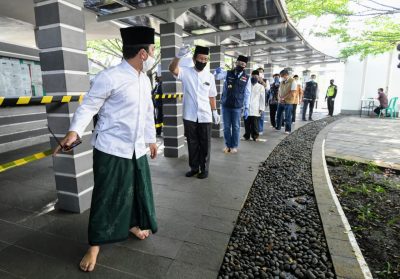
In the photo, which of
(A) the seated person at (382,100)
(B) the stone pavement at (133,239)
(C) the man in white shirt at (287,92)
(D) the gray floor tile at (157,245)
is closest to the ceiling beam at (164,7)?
(B) the stone pavement at (133,239)

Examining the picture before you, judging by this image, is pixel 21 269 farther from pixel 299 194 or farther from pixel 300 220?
pixel 299 194

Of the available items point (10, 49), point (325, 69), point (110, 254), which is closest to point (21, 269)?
point (110, 254)

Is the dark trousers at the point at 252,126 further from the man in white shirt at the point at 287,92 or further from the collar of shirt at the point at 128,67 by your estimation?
the collar of shirt at the point at 128,67

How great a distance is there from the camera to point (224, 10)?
18.9ft

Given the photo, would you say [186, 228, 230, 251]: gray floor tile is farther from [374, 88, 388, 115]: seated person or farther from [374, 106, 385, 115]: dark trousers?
[374, 106, 385, 115]: dark trousers

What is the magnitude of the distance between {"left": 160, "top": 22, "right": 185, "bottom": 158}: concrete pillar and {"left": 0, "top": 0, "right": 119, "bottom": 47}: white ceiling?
6.66 feet

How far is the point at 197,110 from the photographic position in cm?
426

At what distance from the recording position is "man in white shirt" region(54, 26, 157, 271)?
2.15 metres

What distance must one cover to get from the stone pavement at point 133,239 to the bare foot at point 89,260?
5 cm

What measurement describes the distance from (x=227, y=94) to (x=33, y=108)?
492 centimetres

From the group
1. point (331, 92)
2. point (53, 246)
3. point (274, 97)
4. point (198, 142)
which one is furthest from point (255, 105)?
point (331, 92)

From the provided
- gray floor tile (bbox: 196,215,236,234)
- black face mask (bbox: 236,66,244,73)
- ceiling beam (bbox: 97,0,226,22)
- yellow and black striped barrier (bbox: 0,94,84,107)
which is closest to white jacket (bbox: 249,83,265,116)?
black face mask (bbox: 236,66,244,73)

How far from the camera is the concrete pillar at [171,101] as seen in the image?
526 centimetres

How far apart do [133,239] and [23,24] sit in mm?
8277
